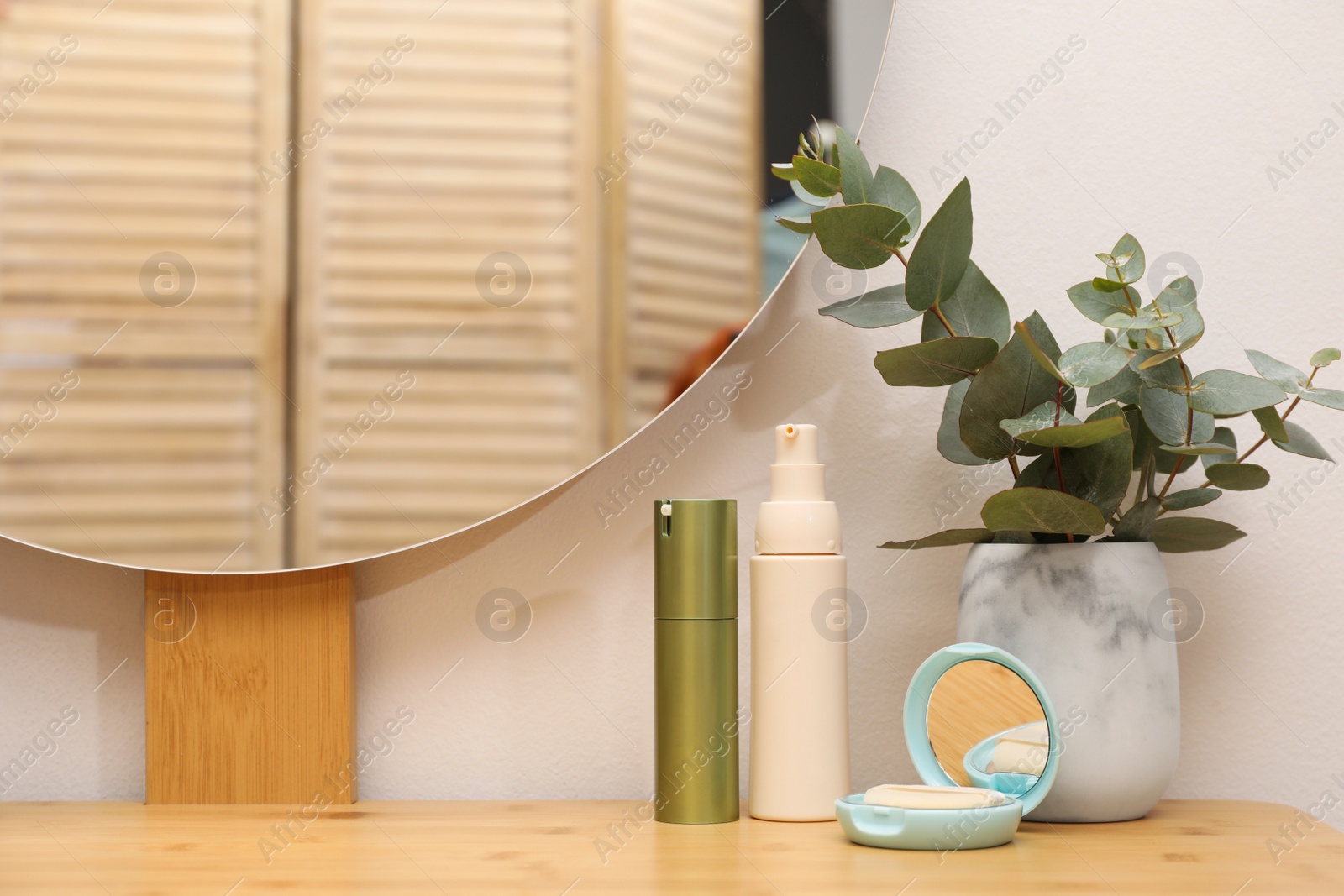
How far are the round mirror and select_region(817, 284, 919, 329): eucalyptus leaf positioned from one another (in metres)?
0.06

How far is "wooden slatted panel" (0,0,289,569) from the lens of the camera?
0.59 meters

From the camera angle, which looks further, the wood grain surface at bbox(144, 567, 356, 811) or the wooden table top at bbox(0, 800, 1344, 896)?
the wood grain surface at bbox(144, 567, 356, 811)

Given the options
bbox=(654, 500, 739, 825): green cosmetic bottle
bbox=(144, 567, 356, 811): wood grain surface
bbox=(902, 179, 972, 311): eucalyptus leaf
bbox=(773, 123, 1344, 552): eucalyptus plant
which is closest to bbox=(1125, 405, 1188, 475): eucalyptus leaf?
bbox=(773, 123, 1344, 552): eucalyptus plant

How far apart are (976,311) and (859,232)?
0.26 feet

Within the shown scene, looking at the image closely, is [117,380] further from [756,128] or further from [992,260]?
[992,260]

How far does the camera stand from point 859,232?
1.71ft

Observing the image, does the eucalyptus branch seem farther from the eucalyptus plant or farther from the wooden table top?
the wooden table top

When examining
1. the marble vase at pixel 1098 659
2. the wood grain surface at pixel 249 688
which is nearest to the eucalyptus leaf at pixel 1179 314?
the marble vase at pixel 1098 659

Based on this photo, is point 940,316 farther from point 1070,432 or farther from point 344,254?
point 344,254

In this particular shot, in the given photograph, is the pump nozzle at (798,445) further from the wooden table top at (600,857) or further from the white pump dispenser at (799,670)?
the wooden table top at (600,857)

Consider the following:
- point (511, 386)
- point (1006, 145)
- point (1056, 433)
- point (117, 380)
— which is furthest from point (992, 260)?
point (117, 380)

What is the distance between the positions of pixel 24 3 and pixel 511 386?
34 centimetres

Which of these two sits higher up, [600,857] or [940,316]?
[940,316]

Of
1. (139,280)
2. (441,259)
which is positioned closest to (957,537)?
(441,259)
